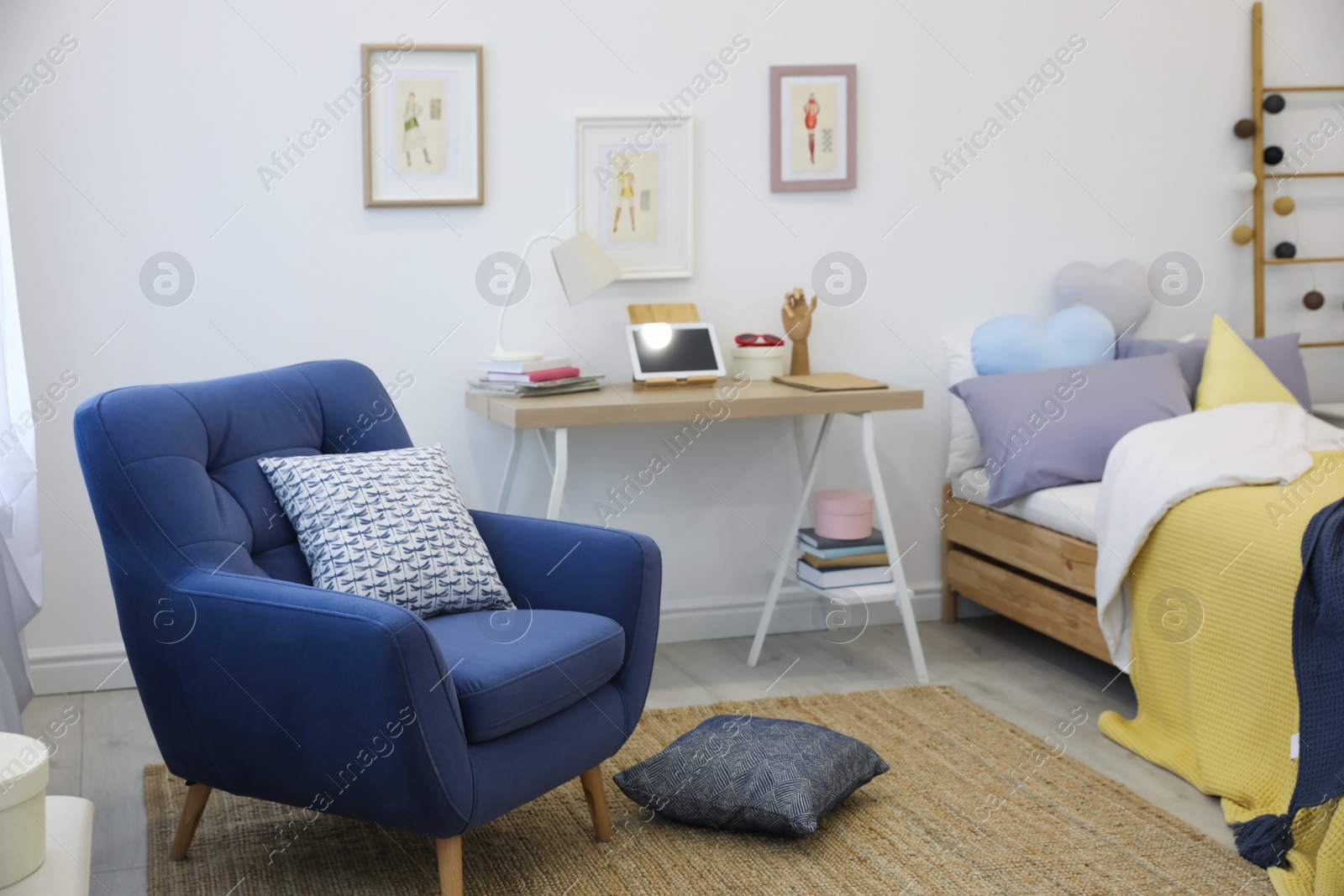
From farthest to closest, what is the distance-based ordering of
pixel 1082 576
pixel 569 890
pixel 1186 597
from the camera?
pixel 1082 576
pixel 1186 597
pixel 569 890

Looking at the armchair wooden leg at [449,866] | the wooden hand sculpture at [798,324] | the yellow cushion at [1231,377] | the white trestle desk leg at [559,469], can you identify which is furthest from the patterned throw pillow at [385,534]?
the yellow cushion at [1231,377]

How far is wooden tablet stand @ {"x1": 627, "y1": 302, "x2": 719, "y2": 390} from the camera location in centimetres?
319

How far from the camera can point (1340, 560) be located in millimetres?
2109

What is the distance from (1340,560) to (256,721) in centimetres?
188

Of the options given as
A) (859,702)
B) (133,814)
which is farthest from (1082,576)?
(133,814)

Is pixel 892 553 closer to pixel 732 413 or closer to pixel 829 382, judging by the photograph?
pixel 829 382

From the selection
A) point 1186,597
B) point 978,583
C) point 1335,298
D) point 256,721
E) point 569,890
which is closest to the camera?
point 256,721

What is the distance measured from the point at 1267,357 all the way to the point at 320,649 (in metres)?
2.83

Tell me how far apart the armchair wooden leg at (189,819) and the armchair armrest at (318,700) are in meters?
0.16

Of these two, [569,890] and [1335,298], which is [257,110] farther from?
[1335,298]

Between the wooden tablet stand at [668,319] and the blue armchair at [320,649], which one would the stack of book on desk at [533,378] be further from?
the blue armchair at [320,649]

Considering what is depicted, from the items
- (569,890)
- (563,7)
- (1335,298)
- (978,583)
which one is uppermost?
(563,7)

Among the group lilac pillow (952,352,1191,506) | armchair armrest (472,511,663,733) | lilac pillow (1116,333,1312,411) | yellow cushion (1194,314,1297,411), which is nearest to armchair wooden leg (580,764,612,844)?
armchair armrest (472,511,663,733)

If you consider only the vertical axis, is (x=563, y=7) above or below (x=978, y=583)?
above
